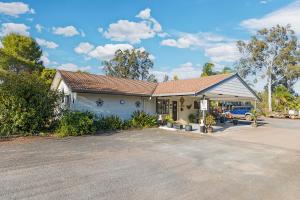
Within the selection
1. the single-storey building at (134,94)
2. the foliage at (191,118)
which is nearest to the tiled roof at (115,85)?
the single-storey building at (134,94)

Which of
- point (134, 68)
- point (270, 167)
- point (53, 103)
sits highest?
point (134, 68)

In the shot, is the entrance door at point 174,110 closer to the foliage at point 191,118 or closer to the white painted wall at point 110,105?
the foliage at point 191,118

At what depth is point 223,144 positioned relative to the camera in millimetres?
12367

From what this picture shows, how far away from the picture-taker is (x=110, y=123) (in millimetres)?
16984

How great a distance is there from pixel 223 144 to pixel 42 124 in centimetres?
1058

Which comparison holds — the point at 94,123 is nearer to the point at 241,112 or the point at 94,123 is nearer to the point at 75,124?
the point at 75,124

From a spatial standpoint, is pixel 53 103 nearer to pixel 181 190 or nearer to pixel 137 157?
pixel 137 157

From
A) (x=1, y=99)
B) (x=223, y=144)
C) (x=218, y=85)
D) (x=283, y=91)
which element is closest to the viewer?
(x=223, y=144)

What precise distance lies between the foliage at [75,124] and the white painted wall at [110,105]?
5.71ft

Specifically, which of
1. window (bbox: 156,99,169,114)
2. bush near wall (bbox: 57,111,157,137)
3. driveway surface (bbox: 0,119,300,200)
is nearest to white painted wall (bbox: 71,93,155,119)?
bush near wall (bbox: 57,111,157,137)

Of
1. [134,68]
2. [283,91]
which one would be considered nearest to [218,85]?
[283,91]

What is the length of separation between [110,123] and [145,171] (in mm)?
10044

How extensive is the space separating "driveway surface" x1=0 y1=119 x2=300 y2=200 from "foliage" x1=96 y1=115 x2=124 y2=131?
187 inches

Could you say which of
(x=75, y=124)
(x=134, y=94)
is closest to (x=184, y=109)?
(x=134, y=94)
